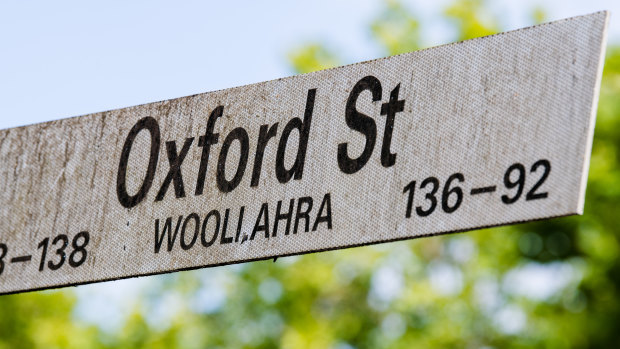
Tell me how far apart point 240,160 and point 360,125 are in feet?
0.83

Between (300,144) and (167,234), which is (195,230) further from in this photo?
(300,144)

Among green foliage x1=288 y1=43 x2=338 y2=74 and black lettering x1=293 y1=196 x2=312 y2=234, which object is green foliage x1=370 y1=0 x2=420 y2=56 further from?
black lettering x1=293 y1=196 x2=312 y2=234

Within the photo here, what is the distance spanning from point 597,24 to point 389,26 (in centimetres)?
1109

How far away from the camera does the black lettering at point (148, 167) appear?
6.45 feet

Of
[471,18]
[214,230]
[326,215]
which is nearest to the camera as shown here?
Result: [326,215]

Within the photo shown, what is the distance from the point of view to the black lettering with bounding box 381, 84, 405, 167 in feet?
5.73

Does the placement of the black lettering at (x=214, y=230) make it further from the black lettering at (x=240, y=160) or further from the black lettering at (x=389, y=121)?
the black lettering at (x=389, y=121)

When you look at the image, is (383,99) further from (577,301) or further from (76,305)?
(76,305)

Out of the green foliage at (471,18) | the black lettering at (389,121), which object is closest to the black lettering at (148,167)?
the black lettering at (389,121)

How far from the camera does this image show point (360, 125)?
5.92ft

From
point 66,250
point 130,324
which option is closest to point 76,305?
point 130,324

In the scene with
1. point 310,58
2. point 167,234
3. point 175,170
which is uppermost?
point 310,58

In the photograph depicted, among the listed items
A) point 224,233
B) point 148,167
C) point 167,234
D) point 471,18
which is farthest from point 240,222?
point 471,18

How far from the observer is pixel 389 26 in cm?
1253
